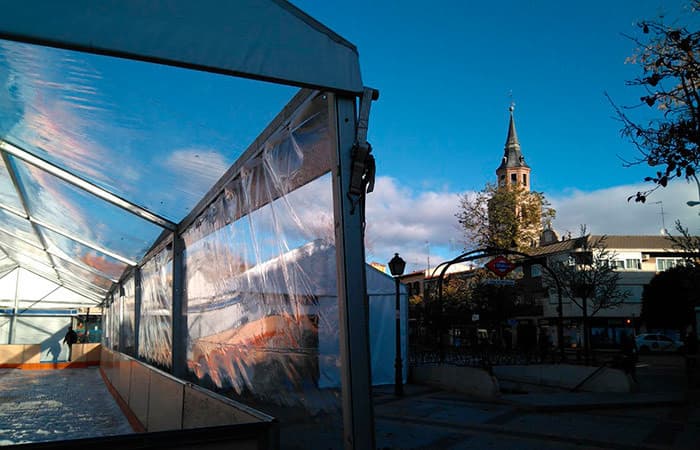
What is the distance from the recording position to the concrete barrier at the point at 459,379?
1339 centimetres

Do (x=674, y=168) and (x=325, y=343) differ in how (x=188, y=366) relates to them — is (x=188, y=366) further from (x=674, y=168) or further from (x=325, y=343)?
(x=674, y=168)

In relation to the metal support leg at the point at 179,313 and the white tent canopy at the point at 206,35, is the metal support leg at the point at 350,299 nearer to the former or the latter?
the white tent canopy at the point at 206,35

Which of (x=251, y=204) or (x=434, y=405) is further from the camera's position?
(x=434, y=405)

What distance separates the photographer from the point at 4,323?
28094 mm

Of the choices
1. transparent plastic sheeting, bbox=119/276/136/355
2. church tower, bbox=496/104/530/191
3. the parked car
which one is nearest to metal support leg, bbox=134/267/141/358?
transparent plastic sheeting, bbox=119/276/136/355

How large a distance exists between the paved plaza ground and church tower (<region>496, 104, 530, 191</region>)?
3019 inches

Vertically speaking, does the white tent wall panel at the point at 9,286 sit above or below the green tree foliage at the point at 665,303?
above

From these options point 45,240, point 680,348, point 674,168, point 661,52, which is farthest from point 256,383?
point 680,348

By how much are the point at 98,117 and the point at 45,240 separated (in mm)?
11585

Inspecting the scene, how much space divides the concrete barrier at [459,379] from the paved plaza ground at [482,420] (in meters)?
0.35

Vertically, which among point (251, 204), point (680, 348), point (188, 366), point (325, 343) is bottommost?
point (680, 348)

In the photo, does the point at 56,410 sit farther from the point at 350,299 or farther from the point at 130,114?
the point at 350,299

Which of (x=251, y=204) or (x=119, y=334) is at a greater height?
(x=251, y=204)

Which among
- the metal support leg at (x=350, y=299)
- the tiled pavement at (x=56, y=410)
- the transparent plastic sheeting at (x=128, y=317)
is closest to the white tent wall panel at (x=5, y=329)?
the tiled pavement at (x=56, y=410)
